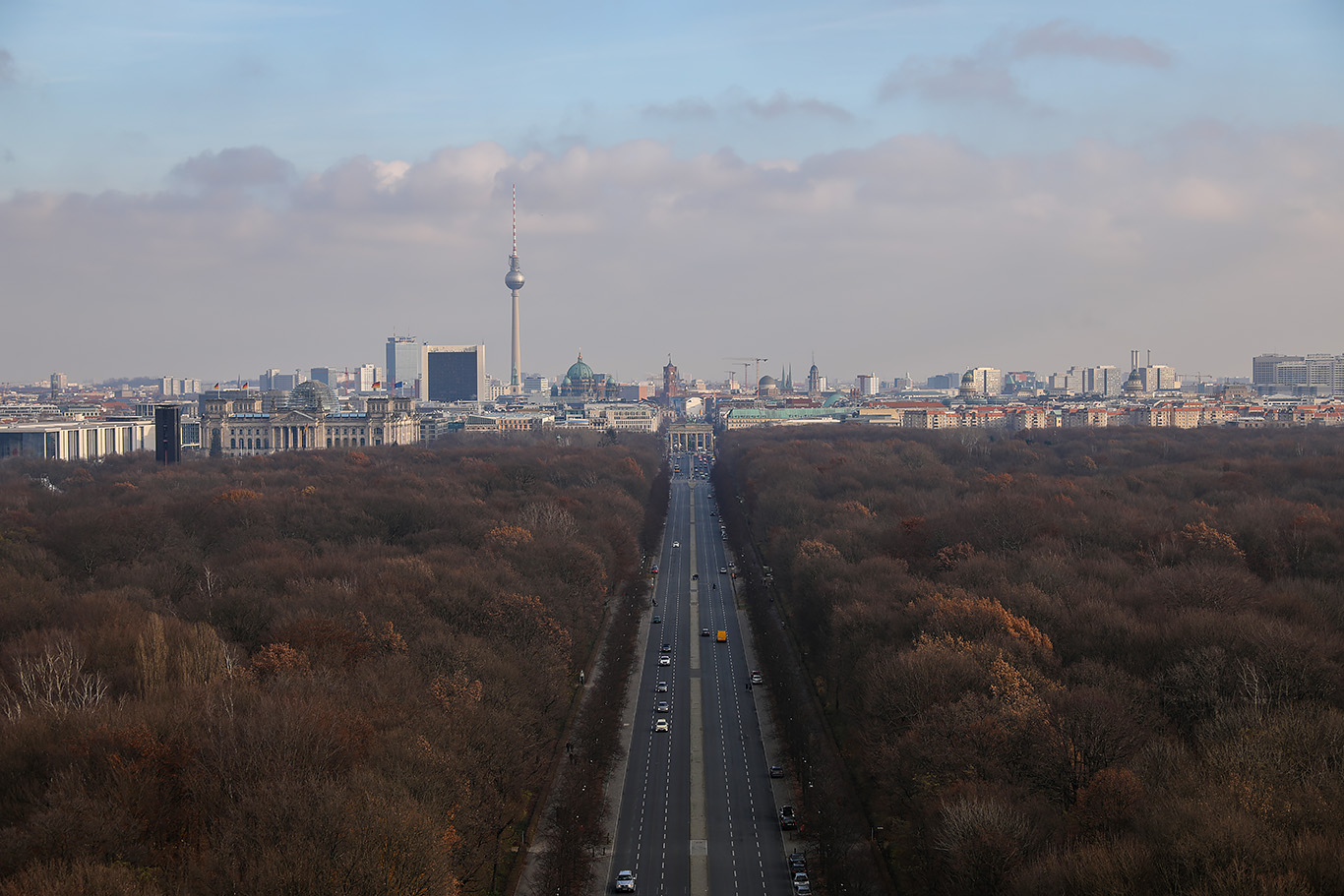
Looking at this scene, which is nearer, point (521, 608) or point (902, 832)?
point (902, 832)

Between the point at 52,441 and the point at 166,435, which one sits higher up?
the point at 166,435

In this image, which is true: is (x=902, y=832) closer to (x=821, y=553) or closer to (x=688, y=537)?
(x=821, y=553)

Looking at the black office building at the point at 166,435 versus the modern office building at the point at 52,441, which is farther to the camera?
the modern office building at the point at 52,441

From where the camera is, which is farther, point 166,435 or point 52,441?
point 52,441

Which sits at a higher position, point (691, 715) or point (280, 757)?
point (280, 757)

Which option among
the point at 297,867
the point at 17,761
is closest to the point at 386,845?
the point at 297,867

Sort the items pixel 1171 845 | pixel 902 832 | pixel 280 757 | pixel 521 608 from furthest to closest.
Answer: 1. pixel 521 608
2. pixel 902 832
3. pixel 280 757
4. pixel 1171 845

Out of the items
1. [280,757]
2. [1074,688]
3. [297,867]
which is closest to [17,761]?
[280,757]

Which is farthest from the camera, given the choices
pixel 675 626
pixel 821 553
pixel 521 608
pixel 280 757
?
pixel 675 626

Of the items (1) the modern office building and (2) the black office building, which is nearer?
(2) the black office building
